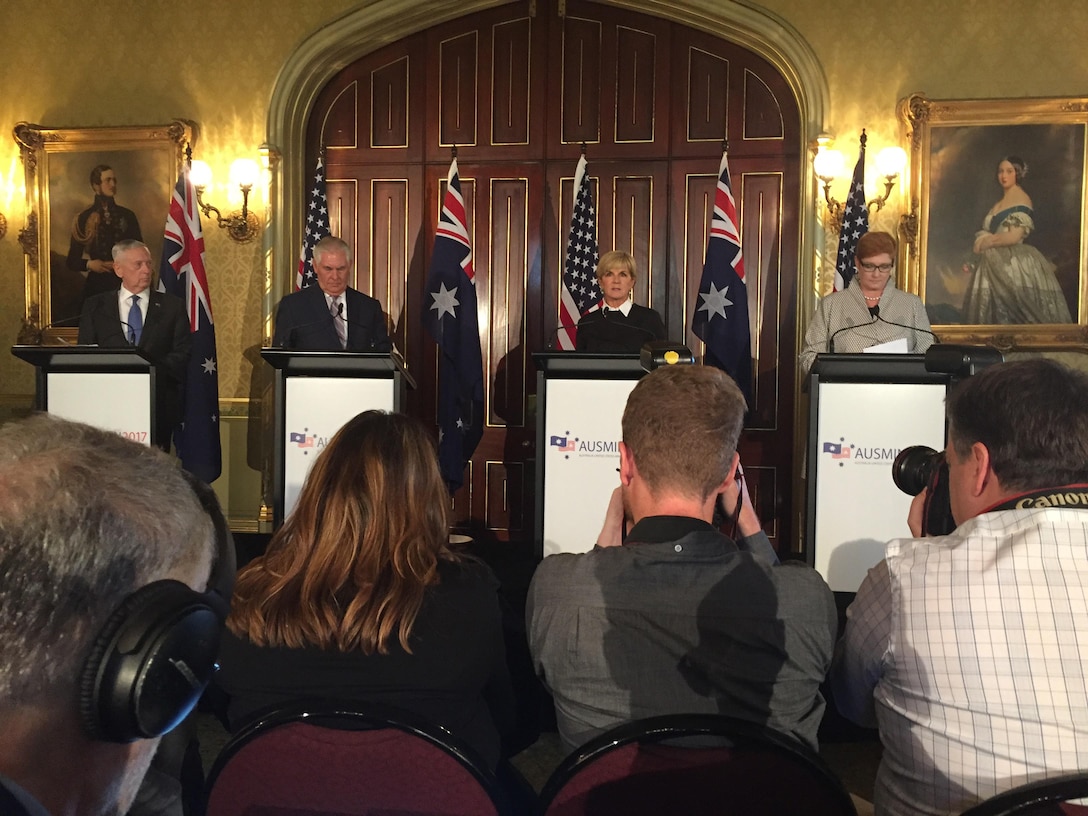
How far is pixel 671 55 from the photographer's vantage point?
682 cm

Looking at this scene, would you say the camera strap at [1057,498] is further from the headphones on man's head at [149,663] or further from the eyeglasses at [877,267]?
the eyeglasses at [877,267]

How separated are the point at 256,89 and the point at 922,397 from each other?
207 inches

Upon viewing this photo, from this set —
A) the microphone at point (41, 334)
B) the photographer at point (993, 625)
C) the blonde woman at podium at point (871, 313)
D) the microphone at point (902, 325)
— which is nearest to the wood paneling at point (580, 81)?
the blonde woman at podium at point (871, 313)

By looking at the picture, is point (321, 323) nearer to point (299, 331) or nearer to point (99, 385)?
point (299, 331)

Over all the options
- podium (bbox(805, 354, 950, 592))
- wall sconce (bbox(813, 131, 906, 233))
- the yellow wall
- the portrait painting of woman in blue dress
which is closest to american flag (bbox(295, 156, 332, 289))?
the yellow wall

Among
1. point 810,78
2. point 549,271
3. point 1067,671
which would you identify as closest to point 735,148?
point 810,78

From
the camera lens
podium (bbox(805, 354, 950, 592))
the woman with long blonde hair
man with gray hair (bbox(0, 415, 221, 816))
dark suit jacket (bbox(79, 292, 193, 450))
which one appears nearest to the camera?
man with gray hair (bbox(0, 415, 221, 816))

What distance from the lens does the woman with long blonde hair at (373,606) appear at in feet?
5.13

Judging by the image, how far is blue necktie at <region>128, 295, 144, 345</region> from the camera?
5.66 m

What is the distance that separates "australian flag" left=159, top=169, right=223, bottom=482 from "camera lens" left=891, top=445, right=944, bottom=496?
4585 millimetres

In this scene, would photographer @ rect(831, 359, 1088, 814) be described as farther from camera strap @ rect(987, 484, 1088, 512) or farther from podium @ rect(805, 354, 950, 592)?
podium @ rect(805, 354, 950, 592)

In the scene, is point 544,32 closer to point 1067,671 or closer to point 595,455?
point 595,455

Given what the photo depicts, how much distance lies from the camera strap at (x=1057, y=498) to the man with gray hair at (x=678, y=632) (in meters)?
0.33

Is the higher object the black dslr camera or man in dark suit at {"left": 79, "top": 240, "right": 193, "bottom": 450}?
man in dark suit at {"left": 79, "top": 240, "right": 193, "bottom": 450}
